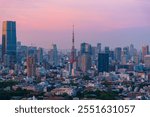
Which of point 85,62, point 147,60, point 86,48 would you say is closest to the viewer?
point 86,48

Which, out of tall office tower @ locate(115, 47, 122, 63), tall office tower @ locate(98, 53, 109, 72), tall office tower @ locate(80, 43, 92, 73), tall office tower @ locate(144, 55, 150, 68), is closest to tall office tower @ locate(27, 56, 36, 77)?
tall office tower @ locate(80, 43, 92, 73)

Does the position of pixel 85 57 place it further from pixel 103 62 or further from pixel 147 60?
pixel 147 60

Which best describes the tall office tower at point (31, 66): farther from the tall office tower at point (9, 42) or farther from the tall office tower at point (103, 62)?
the tall office tower at point (103, 62)

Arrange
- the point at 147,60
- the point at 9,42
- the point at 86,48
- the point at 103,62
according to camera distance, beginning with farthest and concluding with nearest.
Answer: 1. the point at 147,60
2. the point at 103,62
3. the point at 86,48
4. the point at 9,42

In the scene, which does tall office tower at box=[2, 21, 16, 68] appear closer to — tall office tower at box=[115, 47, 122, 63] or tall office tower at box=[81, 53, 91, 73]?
tall office tower at box=[81, 53, 91, 73]

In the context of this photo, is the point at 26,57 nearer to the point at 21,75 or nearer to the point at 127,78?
the point at 21,75

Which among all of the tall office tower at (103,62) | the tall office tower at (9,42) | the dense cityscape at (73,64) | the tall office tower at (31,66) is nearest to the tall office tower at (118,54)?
the dense cityscape at (73,64)

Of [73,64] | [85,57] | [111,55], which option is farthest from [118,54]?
[73,64]
